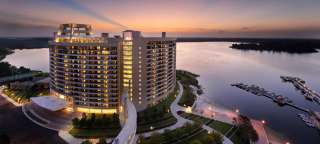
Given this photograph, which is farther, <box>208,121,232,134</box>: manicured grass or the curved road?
<box>208,121,232,134</box>: manicured grass

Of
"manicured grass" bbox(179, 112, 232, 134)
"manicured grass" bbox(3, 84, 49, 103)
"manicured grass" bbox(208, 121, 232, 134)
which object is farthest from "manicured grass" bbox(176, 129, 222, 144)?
"manicured grass" bbox(3, 84, 49, 103)

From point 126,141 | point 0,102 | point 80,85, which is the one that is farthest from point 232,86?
point 0,102

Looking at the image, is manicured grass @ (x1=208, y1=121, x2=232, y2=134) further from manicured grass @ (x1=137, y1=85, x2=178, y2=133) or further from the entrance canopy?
the entrance canopy

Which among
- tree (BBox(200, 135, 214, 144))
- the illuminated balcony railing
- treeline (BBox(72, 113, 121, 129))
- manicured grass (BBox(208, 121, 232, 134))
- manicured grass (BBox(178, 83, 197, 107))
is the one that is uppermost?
the illuminated balcony railing

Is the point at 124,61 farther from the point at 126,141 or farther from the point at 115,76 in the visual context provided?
the point at 126,141

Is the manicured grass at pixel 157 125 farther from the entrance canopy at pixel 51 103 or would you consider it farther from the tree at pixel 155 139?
the entrance canopy at pixel 51 103

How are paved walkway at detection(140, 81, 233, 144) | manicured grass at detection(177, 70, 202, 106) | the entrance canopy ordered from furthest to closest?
manicured grass at detection(177, 70, 202, 106) → the entrance canopy → paved walkway at detection(140, 81, 233, 144)

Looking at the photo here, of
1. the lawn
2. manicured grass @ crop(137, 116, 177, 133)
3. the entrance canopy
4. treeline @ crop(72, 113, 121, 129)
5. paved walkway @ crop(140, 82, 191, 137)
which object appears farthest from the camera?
the entrance canopy
